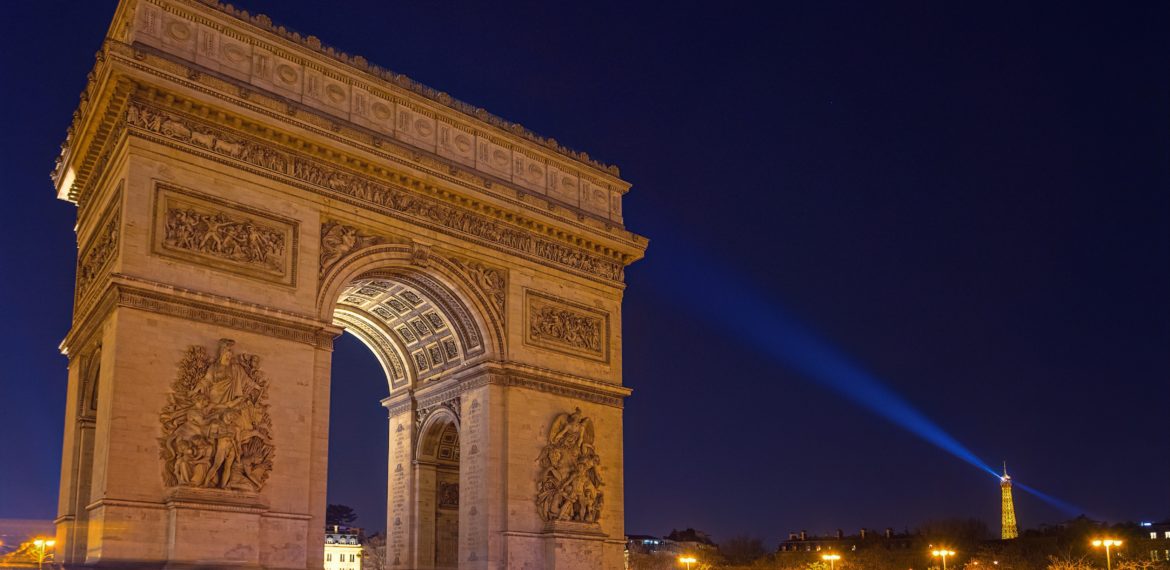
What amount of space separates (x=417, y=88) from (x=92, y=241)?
298 inches

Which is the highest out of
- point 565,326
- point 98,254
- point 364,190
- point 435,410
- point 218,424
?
point 364,190

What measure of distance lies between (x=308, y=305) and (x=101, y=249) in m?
4.05

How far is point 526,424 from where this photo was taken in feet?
83.7

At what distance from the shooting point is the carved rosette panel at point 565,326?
26516 mm

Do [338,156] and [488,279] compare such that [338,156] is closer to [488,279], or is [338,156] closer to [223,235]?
[223,235]

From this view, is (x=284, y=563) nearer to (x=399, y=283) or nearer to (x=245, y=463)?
(x=245, y=463)

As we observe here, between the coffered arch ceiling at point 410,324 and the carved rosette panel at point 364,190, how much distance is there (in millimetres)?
1548

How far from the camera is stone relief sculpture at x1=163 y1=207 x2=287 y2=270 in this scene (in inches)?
814

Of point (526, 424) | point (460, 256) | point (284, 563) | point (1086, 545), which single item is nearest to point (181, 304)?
point (284, 563)

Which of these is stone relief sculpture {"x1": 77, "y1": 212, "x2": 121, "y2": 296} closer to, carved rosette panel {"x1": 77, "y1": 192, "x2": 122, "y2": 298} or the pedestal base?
carved rosette panel {"x1": 77, "y1": 192, "x2": 122, "y2": 298}

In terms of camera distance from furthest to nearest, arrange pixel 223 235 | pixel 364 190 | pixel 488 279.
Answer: pixel 488 279 → pixel 364 190 → pixel 223 235

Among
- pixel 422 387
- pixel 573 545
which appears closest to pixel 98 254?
pixel 422 387

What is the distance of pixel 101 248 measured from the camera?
861 inches

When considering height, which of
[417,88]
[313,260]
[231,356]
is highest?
[417,88]
